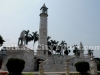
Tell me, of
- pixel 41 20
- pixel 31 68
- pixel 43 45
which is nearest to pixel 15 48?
pixel 31 68

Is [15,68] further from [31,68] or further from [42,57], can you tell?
[42,57]

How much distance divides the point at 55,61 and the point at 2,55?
11.8 metres

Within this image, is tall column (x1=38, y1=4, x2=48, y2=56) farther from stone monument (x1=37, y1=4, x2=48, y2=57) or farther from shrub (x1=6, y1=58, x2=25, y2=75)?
shrub (x1=6, y1=58, x2=25, y2=75)

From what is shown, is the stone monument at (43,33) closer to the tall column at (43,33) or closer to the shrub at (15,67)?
the tall column at (43,33)

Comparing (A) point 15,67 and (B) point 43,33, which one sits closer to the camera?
(A) point 15,67

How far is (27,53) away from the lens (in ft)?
87.1

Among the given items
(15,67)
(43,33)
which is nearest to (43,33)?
(43,33)

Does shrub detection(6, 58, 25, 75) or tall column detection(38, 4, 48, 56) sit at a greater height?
tall column detection(38, 4, 48, 56)

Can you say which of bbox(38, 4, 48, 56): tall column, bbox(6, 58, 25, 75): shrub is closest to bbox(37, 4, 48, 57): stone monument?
bbox(38, 4, 48, 56): tall column

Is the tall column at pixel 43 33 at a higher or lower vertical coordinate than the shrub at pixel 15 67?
higher

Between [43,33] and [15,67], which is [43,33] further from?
[15,67]

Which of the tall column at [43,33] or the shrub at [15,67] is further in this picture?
the tall column at [43,33]

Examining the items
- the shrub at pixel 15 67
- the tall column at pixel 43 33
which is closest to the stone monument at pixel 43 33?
the tall column at pixel 43 33

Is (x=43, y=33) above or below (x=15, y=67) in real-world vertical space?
above
